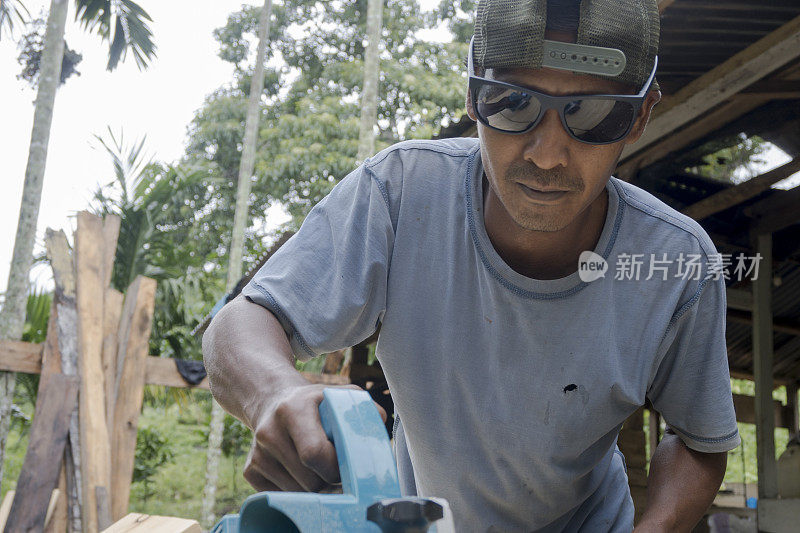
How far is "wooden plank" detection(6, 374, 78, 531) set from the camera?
461 cm

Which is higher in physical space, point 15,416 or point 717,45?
point 717,45

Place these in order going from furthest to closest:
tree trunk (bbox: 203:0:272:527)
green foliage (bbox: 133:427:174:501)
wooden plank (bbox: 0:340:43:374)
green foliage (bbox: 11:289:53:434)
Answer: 1. green foliage (bbox: 133:427:174:501)
2. tree trunk (bbox: 203:0:272:527)
3. green foliage (bbox: 11:289:53:434)
4. wooden plank (bbox: 0:340:43:374)

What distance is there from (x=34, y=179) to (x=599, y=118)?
8.03 meters

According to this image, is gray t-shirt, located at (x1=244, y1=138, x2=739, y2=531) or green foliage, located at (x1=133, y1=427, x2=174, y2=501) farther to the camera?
green foliage, located at (x1=133, y1=427, x2=174, y2=501)

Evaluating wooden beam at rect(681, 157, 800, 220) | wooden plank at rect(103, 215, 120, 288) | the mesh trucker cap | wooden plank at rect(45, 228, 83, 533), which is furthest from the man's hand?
wooden plank at rect(103, 215, 120, 288)

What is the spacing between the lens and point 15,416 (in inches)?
409

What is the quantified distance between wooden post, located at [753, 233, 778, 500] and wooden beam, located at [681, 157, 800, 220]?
0.64 metres

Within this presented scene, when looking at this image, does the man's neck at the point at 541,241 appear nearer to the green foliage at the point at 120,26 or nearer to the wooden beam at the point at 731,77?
the wooden beam at the point at 731,77

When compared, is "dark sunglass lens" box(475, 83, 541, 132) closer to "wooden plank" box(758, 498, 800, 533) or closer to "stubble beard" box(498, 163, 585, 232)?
"stubble beard" box(498, 163, 585, 232)

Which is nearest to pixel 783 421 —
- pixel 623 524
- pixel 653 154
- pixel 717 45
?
pixel 653 154

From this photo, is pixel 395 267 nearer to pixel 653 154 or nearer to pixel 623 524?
pixel 623 524

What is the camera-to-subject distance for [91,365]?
509 cm

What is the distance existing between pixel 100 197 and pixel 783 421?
911 cm

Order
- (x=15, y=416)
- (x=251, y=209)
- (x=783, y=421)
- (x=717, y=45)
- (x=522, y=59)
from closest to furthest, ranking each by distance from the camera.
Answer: (x=522, y=59), (x=717, y=45), (x=783, y=421), (x=15, y=416), (x=251, y=209)
